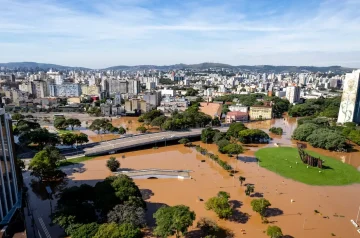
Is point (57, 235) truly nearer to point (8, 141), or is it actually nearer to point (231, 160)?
point (8, 141)

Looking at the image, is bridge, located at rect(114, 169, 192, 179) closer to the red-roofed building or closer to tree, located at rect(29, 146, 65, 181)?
tree, located at rect(29, 146, 65, 181)

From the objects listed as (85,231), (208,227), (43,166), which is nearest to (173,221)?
(208,227)

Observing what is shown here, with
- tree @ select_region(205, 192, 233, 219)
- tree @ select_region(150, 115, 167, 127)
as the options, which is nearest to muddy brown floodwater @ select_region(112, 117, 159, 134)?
tree @ select_region(150, 115, 167, 127)

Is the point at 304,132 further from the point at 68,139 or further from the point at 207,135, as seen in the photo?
the point at 68,139

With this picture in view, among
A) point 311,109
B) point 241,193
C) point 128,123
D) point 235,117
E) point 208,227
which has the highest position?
point 311,109

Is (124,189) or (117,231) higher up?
(124,189)

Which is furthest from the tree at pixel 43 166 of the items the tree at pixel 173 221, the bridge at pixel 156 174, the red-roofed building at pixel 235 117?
the red-roofed building at pixel 235 117

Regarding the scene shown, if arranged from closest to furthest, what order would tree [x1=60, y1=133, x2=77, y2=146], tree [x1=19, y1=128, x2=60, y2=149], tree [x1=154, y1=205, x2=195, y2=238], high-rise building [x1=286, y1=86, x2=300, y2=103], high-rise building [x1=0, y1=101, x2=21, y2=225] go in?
tree [x1=154, y1=205, x2=195, y2=238] → high-rise building [x1=0, y1=101, x2=21, y2=225] → tree [x1=19, y1=128, x2=60, y2=149] → tree [x1=60, y1=133, x2=77, y2=146] → high-rise building [x1=286, y1=86, x2=300, y2=103]
